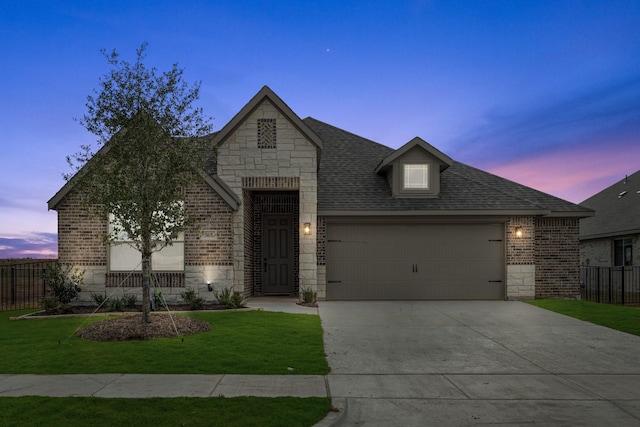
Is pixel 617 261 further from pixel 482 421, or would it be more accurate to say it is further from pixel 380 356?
pixel 482 421

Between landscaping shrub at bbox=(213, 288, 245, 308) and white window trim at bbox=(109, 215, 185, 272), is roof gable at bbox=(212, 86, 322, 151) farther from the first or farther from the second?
landscaping shrub at bbox=(213, 288, 245, 308)

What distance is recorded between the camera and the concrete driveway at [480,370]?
5.25 metres

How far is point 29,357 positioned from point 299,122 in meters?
10.1

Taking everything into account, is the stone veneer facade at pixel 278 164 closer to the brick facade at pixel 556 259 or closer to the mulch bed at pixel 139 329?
the mulch bed at pixel 139 329

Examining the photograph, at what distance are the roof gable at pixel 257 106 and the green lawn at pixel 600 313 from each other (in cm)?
918

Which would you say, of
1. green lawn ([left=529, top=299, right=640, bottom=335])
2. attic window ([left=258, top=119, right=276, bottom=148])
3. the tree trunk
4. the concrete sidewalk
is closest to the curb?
the concrete sidewalk

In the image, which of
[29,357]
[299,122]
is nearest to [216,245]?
[299,122]

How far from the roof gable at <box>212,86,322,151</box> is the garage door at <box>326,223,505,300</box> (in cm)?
336

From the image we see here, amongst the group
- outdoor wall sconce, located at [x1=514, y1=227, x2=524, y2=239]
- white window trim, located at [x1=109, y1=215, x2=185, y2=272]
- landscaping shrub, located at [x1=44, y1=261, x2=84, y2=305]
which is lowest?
landscaping shrub, located at [x1=44, y1=261, x2=84, y2=305]

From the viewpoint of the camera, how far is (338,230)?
16.0 meters

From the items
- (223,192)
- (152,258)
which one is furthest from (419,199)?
(152,258)

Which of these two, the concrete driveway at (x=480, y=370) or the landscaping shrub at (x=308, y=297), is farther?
the landscaping shrub at (x=308, y=297)

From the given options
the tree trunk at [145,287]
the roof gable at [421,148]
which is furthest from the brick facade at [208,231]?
the roof gable at [421,148]

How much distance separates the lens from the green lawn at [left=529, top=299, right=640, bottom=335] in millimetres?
11430
